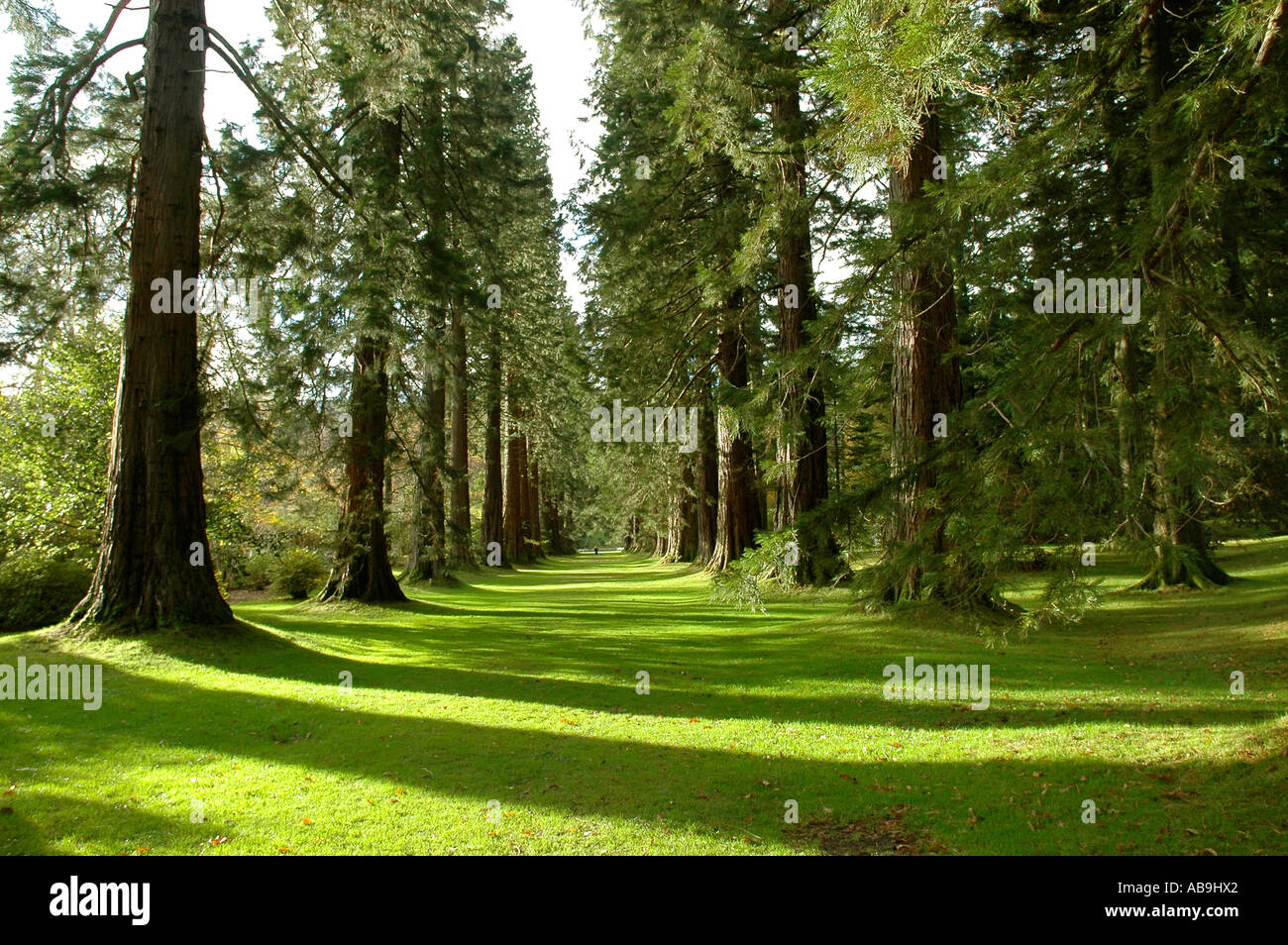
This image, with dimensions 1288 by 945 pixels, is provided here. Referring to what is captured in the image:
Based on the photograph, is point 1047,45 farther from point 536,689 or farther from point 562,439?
point 562,439

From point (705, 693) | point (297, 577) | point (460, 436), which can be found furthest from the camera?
point (460, 436)

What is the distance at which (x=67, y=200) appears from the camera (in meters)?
10.3

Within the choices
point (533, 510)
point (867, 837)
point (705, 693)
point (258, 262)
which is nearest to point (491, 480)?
point (533, 510)

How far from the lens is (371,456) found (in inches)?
460

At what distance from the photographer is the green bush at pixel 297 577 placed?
16.3 meters

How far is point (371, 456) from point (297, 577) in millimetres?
6320

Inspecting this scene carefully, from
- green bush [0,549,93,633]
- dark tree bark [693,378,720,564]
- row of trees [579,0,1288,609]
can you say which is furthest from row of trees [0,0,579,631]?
dark tree bark [693,378,720,564]

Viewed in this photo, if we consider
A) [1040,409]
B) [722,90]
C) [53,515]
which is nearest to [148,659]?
[53,515]

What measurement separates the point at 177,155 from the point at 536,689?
27.2 ft

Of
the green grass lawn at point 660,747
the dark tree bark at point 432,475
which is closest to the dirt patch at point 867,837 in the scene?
the green grass lawn at point 660,747

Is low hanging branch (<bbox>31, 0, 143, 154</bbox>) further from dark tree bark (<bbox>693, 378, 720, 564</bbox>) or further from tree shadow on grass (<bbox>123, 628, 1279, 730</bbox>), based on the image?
dark tree bark (<bbox>693, 378, 720, 564</bbox>)

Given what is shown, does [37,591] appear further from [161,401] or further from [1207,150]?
[1207,150]

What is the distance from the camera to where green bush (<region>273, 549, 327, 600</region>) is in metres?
16.3

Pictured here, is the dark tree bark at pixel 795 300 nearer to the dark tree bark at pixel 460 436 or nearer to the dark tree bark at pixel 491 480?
the dark tree bark at pixel 460 436
